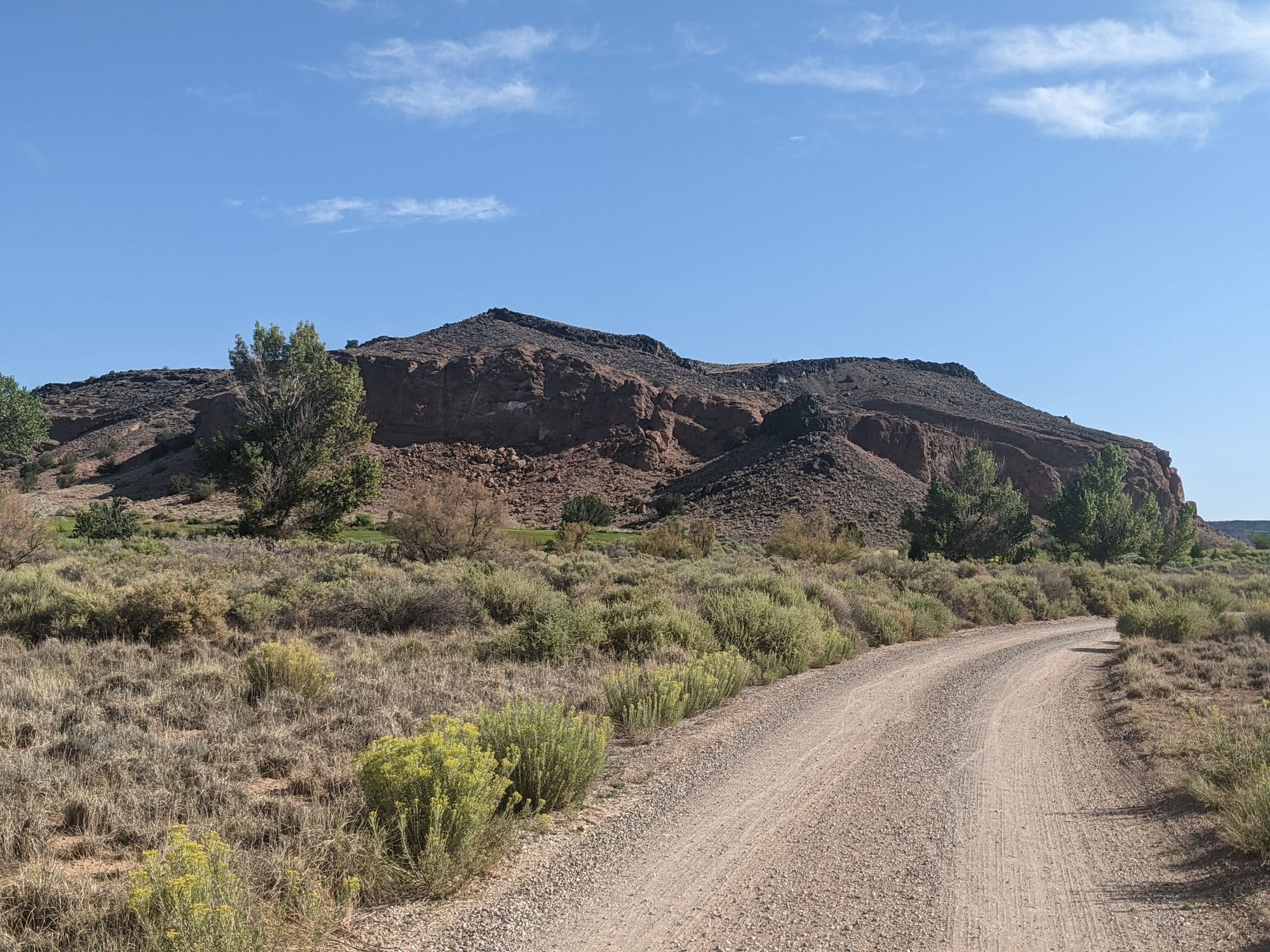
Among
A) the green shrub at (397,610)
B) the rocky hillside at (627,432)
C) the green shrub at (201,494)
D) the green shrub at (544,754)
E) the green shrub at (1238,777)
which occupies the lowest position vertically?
the green shrub at (1238,777)

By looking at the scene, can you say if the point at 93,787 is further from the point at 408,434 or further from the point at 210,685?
the point at 408,434

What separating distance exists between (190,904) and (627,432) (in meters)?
84.1

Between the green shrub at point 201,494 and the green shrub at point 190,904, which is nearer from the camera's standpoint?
the green shrub at point 190,904

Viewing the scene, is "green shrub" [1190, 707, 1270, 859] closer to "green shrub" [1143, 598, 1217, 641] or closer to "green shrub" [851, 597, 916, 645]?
"green shrub" [1143, 598, 1217, 641]

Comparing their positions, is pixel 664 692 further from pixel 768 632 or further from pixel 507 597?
pixel 507 597

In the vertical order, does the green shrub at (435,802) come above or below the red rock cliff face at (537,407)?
below

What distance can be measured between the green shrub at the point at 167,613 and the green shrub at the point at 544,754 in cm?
769

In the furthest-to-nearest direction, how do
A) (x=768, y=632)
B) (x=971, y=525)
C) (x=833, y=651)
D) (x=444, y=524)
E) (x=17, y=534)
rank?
1. (x=971, y=525)
2. (x=444, y=524)
3. (x=17, y=534)
4. (x=833, y=651)
5. (x=768, y=632)

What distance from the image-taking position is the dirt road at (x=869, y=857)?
4.40 metres

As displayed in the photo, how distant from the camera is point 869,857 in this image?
543 cm

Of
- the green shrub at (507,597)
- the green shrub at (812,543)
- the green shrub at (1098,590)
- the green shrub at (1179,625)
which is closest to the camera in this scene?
the green shrub at (507,597)

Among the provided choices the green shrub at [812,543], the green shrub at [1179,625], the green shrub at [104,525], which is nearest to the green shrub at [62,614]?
the green shrub at [1179,625]

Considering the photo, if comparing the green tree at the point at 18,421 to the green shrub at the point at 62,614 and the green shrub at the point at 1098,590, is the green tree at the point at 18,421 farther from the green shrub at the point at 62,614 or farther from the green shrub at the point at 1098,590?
the green shrub at the point at 1098,590

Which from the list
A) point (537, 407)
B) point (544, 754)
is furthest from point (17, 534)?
point (537, 407)
